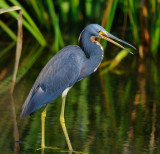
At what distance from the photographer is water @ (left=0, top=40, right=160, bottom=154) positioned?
4418mm

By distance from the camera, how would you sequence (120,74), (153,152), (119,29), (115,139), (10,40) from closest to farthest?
(153,152)
(115,139)
(120,74)
(10,40)
(119,29)

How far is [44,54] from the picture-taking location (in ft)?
Answer: 27.8

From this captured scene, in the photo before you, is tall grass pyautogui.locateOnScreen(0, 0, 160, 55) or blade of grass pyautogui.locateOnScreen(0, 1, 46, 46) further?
tall grass pyautogui.locateOnScreen(0, 0, 160, 55)

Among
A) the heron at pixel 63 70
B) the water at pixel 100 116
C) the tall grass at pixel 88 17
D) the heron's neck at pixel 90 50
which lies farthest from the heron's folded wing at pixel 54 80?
the tall grass at pixel 88 17

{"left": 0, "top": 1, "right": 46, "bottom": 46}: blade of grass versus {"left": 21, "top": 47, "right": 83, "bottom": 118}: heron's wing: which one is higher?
{"left": 0, "top": 1, "right": 46, "bottom": 46}: blade of grass

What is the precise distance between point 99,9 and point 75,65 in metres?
6.28

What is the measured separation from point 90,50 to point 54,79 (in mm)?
405

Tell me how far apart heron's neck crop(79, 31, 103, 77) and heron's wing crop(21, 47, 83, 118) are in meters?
0.11

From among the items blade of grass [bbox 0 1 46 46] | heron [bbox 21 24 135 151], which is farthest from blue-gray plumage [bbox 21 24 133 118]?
blade of grass [bbox 0 1 46 46]

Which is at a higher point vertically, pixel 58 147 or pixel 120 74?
pixel 120 74

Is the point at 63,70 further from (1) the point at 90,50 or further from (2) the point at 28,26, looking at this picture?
(2) the point at 28,26

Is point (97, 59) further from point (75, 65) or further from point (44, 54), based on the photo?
point (44, 54)

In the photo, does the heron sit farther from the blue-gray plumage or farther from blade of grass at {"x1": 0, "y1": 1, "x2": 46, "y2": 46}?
blade of grass at {"x1": 0, "y1": 1, "x2": 46, "y2": 46}

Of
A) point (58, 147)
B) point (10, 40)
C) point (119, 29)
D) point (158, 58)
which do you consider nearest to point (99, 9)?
point (119, 29)
